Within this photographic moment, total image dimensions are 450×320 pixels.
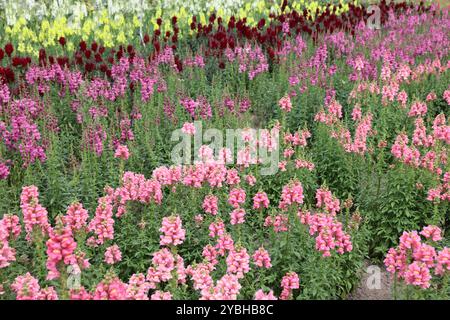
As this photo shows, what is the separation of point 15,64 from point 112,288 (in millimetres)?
5780

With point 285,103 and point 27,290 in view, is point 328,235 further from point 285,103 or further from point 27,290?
point 285,103

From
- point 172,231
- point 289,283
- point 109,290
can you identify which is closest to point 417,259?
point 289,283

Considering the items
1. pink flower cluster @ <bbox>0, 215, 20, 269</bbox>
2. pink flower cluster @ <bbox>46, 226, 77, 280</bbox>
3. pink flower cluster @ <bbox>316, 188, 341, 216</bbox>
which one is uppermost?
pink flower cluster @ <bbox>46, 226, 77, 280</bbox>

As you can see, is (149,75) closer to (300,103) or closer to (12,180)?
(300,103)

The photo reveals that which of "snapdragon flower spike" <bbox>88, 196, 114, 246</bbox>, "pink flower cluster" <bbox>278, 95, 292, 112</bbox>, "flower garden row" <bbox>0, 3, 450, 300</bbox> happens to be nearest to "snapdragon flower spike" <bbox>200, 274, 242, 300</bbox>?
"flower garden row" <bbox>0, 3, 450, 300</bbox>

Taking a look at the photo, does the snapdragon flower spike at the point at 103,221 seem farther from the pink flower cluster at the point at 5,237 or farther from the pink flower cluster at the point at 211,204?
the pink flower cluster at the point at 211,204

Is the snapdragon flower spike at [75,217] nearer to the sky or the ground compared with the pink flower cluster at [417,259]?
nearer to the sky

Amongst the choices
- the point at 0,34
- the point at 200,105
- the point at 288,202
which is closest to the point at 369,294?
the point at 288,202

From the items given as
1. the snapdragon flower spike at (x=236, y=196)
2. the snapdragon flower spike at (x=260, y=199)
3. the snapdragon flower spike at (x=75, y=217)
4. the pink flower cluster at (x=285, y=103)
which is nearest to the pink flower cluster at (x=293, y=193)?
the snapdragon flower spike at (x=260, y=199)

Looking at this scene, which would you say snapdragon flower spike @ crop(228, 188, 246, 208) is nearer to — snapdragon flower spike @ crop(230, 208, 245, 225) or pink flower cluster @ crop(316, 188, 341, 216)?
snapdragon flower spike @ crop(230, 208, 245, 225)

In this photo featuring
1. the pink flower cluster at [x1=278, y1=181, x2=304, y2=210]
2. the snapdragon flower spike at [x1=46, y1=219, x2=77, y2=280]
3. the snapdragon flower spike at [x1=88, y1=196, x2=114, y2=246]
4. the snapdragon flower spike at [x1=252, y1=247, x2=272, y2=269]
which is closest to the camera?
the snapdragon flower spike at [x1=46, y1=219, x2=77, y2=280]

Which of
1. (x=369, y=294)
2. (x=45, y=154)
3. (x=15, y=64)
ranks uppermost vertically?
(x=15, y=64)

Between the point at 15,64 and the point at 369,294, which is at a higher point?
the point at 15,64

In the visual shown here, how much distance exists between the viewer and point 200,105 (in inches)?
301
